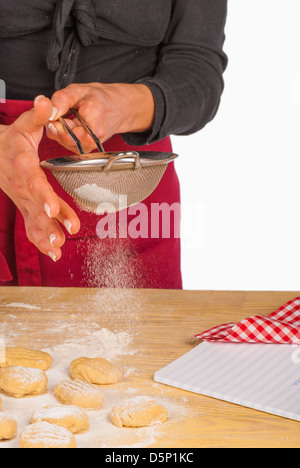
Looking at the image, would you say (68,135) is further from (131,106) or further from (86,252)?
(86,252)

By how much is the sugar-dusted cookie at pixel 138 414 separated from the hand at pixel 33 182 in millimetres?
265

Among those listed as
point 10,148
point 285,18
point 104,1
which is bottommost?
point 10,148

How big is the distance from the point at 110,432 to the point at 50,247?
1.19 feet

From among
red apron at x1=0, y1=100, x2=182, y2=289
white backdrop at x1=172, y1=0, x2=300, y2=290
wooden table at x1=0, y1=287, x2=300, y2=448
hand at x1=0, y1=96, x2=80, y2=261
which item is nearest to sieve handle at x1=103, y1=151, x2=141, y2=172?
hand at x1=0, y1=96, x2=80, y2=261

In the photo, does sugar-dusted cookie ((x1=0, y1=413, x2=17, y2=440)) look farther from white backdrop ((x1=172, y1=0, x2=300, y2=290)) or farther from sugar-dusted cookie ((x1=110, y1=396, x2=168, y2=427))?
white backdrop ((x1=172, y1=0, x2=300, y2=290))

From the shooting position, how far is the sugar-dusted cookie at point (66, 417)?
0.68 meters

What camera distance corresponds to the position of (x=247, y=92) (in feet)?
9.55

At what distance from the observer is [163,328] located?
97 cm

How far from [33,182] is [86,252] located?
42cm

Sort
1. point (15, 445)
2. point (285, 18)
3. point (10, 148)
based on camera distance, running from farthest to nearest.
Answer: point (285, 18) → point (10, 148) → point (15, 445)

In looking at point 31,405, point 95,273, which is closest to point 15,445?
point 31,405

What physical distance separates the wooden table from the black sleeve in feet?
1.01

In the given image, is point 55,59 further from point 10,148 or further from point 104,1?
point 10,148

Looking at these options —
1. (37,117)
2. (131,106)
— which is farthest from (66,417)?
(131,106)
